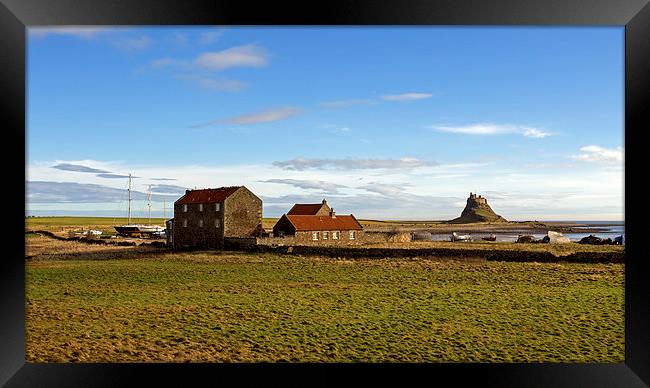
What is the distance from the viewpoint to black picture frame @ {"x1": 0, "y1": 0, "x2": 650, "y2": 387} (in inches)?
125

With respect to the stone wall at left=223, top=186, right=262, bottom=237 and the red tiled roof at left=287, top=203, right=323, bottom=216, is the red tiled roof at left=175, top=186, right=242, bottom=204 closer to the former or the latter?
the stone wall at left=223, top=186, right=262, bottom=237

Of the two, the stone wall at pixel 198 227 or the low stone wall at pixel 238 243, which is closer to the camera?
the low stone wall at pixel 238 243

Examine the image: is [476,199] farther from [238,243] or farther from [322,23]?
[322,23]

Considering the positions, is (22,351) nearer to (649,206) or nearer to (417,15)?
(417,15)

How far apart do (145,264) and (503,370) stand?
13.8 meters

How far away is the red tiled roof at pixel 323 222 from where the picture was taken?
2192 cm

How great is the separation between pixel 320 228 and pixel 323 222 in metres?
0.57

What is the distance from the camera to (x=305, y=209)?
24.1 m

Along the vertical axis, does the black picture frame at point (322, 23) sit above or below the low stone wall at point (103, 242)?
above

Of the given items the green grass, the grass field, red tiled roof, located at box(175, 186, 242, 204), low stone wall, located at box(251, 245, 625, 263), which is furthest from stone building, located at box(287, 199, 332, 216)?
the green grass

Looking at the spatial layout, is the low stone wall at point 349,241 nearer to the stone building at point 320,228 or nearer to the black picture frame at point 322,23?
the stone building at point 320,228

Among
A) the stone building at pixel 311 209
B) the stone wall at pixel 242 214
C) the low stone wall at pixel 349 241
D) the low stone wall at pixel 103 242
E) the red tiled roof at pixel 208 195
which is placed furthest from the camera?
the stone building at pixel 311 209

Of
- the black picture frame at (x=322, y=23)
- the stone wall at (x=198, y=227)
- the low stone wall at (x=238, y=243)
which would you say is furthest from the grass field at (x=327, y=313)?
the stone wall at (x=198, y=227)

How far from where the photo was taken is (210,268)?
547 inches
